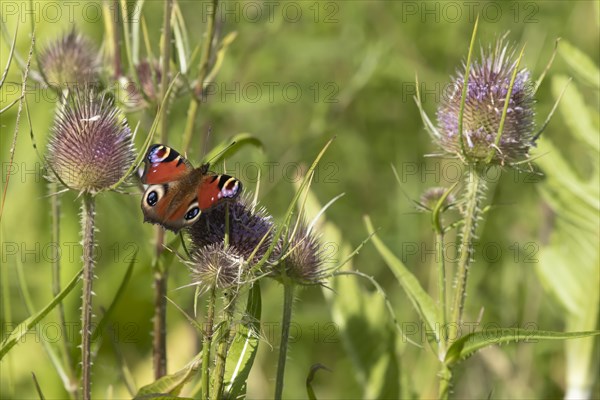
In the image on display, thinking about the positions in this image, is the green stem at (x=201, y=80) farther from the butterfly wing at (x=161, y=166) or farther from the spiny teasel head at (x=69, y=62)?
the butterfly wing at (x=161, y=166)

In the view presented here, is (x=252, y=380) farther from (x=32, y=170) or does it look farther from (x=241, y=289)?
(x=241, y=289)

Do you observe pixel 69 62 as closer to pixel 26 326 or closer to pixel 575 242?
pixel 26 326

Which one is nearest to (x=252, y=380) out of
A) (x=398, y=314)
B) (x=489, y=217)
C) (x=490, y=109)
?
(x=398, y=314)

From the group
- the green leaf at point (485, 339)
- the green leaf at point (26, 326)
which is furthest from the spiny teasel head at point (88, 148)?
the green leaf at point (485, 339)

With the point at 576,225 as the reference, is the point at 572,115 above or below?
above

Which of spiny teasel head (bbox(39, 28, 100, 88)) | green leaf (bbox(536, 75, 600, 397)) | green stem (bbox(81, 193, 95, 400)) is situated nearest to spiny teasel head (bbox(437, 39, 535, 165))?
green leaf (bbox(536, 75, 600, 397))

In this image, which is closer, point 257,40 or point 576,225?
point 576,225
